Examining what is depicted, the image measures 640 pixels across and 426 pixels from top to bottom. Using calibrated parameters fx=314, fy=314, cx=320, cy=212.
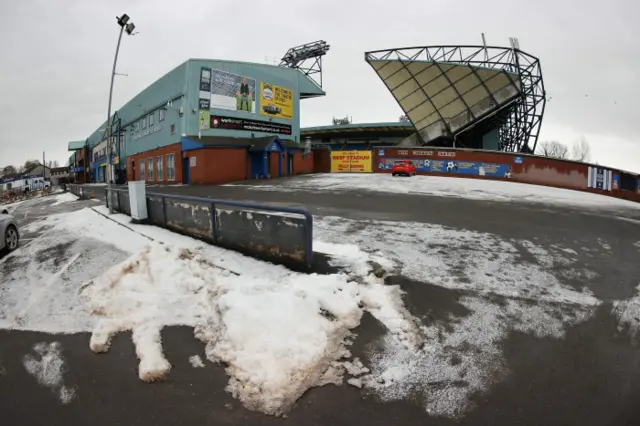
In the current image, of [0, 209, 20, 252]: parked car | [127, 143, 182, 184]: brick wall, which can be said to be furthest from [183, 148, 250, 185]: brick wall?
[0, 209, 20, 252]: parked car

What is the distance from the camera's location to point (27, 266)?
623cm

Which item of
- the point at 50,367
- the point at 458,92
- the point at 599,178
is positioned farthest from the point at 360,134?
the point at 50,367

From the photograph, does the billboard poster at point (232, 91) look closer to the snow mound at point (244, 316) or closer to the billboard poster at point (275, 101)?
the billboard poster at point (275, 101)

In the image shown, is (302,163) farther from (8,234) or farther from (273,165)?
(8,234)

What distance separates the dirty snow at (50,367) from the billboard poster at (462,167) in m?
28.4

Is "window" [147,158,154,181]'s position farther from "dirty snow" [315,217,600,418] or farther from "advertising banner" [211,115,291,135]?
"dirty snow" [315,217,600,418]

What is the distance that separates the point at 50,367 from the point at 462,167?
28.8 metres

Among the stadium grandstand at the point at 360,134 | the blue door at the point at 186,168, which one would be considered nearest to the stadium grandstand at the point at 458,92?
the stadium grandstand at the point at 360,134

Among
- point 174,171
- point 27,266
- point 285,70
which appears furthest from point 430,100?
point 27,266

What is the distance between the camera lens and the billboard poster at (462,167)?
25.4m

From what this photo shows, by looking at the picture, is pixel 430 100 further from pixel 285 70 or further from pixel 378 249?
pixel 378 249

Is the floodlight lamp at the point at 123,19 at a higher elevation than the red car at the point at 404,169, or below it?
higher

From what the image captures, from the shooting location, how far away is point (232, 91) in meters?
29.0

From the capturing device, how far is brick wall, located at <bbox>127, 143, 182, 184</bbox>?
94.3 ft
